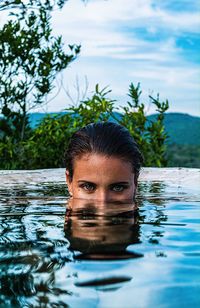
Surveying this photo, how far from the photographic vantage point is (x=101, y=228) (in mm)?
3084

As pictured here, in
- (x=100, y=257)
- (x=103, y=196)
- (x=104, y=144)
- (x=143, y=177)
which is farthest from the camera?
(x=143, y=177)

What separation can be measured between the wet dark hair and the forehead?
4 centimetres

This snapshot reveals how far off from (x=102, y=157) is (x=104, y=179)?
0.21 meters

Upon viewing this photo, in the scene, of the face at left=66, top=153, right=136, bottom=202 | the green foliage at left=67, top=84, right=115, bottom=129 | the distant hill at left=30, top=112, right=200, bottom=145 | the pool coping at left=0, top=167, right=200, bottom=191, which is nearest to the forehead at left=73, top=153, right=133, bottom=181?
the face at left=66, top=153, right=136, bottom=202

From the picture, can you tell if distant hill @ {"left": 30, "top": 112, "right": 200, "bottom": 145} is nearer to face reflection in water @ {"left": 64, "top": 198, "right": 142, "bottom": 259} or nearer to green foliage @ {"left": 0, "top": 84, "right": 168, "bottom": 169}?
green foliage @ {"left": 0, "top": 84, "right": 168, "bottom": 169}

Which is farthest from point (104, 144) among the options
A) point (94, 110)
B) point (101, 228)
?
point (94, 110)

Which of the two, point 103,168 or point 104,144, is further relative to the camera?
point 104,144

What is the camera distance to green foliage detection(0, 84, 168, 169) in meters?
9.66

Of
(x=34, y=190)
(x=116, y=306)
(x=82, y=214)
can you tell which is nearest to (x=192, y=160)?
(x=34, y=190)

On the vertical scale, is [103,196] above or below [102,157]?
below

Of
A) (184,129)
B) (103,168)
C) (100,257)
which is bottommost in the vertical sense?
(184,129)

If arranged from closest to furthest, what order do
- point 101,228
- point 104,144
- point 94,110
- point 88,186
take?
point 101,228
point 88,186
point 104,144
point 94,110

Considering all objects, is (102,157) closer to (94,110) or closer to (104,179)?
(104,179)

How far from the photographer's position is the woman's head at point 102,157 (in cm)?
418
